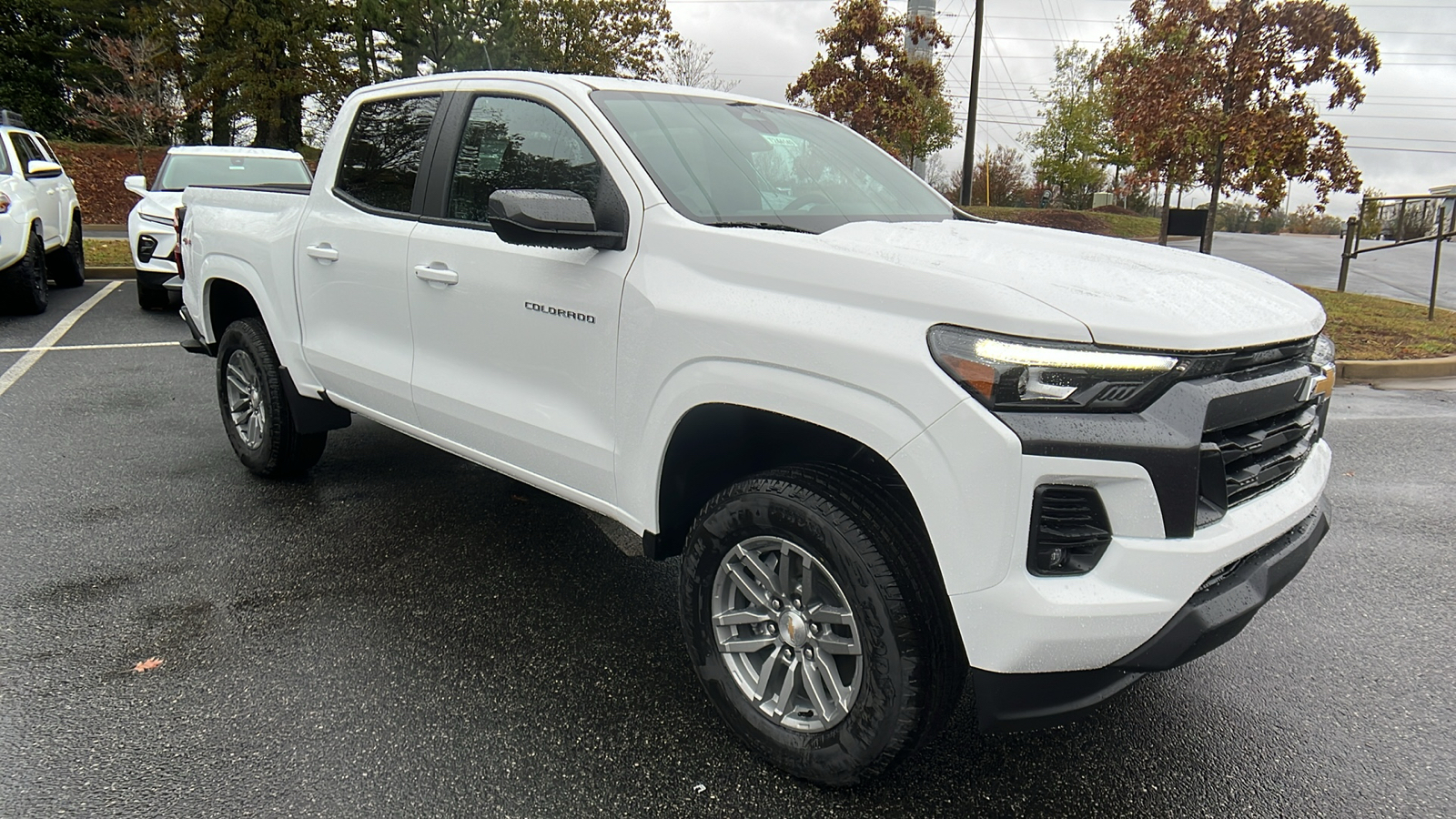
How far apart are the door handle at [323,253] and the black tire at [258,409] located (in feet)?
2.49

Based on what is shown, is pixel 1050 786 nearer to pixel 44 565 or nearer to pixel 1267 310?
pixel 1267 310

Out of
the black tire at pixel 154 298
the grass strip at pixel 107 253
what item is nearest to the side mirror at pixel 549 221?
the black tire at pixel 154 298

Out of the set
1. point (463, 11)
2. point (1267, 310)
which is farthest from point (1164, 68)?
point (463, 11)

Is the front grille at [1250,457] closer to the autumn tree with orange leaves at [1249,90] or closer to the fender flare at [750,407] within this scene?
the fender flare at [750,407]

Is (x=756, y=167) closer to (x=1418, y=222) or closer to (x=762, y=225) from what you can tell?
(x=762, y=225)

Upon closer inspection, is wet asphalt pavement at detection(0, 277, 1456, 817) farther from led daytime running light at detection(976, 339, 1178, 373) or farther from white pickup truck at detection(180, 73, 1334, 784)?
led daytime running light at detection(976, 339, 1178, 373)

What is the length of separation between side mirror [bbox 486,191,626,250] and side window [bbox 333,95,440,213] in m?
1.18

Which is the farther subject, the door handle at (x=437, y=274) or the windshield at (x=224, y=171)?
the windshield at (x=224, y=171)

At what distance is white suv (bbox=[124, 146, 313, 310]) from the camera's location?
9867 millimetres

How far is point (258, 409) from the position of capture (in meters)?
4.88

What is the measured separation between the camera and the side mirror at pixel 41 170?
9.62m

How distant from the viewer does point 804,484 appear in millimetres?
2430

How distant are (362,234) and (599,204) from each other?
1447 mm

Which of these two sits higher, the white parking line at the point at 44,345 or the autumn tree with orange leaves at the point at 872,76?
the autumn tree with orange leaves at the point at 872,76
